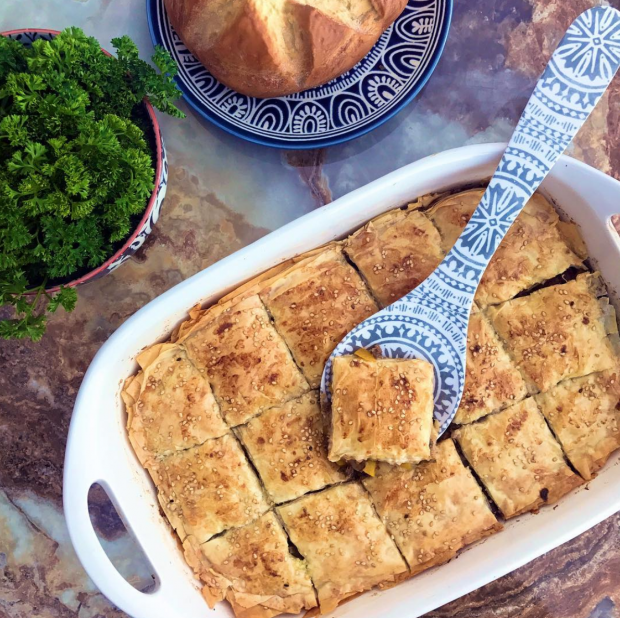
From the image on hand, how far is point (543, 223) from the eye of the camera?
2.29 m

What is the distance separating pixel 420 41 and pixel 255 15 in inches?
26.7

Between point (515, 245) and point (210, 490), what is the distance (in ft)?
4.58

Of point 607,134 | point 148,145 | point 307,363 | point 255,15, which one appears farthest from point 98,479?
point 607,134

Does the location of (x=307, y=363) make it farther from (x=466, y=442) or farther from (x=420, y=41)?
(x=420, y=41)

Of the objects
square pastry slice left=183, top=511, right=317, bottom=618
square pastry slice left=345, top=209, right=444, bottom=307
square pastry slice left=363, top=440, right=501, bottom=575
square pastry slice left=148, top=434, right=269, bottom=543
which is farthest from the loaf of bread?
square pastry slice left=183, top=511, right=317, bottom=618

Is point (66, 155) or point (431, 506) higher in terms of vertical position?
point (66, 155)

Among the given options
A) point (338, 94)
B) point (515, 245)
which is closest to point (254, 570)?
point (515, 245)

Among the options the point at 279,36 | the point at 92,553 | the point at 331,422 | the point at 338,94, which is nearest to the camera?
the point at 92,553

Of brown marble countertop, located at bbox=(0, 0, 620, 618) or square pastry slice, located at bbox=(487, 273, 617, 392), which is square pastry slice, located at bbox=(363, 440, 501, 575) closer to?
square pastry slice, located at bbox=(487, 273, 617, 392)

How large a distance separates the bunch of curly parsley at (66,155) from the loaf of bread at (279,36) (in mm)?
220

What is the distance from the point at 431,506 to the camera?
7.20 ft

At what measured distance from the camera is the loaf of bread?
1.99 m

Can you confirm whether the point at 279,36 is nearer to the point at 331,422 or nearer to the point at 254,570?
the point at 331,422

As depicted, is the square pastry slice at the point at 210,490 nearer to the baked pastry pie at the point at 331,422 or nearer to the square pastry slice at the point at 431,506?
the baked pastry pie at the point at 331,422
